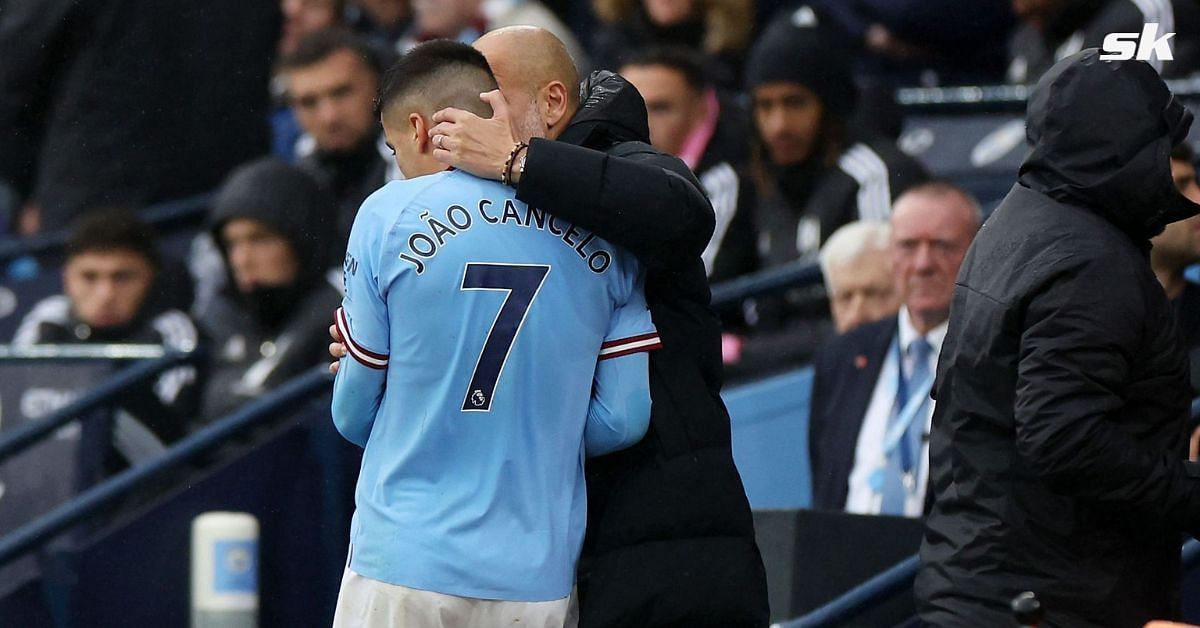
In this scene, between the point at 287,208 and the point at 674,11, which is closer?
the point at 287,208

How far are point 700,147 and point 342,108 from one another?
67.5 inches

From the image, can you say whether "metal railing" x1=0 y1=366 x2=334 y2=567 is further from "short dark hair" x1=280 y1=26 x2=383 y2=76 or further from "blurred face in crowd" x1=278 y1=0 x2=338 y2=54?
"blurred face in crowd" x1=278 y1=0 x2=338 y2=54

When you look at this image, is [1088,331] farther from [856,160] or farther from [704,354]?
[856,160]

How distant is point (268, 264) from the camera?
8414 millimetres

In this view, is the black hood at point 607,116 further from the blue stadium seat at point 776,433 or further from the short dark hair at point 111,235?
the short dark hair at point 111,235

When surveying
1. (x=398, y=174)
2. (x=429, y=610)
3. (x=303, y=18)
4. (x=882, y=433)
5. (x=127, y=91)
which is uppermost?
(x=303, y=18)

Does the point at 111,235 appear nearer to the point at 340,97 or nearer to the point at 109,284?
the point at 109,284

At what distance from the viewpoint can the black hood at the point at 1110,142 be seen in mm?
3740

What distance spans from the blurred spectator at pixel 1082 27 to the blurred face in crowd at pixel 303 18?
357 centimetres

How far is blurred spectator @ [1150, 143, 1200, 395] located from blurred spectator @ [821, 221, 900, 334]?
57.5 inches

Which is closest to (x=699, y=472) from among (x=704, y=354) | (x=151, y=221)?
(x=704, y=354)

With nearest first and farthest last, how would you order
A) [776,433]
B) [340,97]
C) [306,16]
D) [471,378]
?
[471,378] < [776,433] < [340,97] < [306,16]

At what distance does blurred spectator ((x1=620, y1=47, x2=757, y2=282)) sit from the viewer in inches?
319

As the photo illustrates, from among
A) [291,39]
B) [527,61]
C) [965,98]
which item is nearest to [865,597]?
[527,61]
